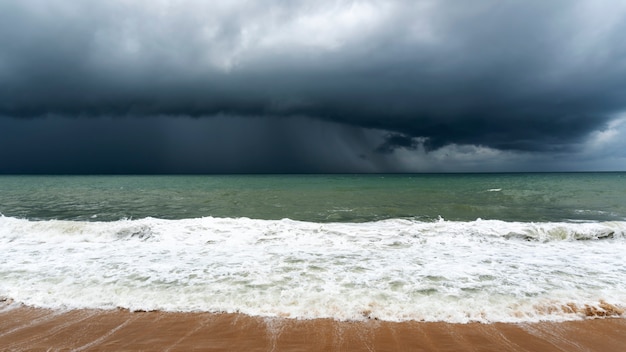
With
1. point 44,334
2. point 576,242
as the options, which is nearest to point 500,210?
point 576,242

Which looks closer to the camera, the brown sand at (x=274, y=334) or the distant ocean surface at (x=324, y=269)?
the brown sand at (x=274, y=334)

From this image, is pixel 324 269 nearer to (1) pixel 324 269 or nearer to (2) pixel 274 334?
(1) pixel 324 269

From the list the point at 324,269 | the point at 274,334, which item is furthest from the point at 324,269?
the point at 274,334

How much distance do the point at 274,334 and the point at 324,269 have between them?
352 cm

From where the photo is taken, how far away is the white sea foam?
6172 mm

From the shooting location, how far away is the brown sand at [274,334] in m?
4.66

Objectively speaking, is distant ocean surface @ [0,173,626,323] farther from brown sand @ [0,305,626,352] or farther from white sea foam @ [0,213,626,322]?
brown sand @ [0,305,626,352]

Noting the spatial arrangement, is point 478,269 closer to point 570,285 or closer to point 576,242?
point 570,285

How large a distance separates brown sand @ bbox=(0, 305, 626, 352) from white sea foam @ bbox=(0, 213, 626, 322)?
35cm

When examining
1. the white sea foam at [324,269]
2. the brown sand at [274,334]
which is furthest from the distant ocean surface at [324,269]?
the brown sand at [274,334]

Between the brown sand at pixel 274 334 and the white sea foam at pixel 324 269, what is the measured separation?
351 mm

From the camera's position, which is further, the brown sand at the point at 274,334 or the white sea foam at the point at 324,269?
the white sea foam at the point at 324,269

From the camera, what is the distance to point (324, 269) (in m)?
8.41

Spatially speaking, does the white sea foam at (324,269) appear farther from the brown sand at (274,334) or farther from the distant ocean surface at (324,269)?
the brown sand at (274,334)
